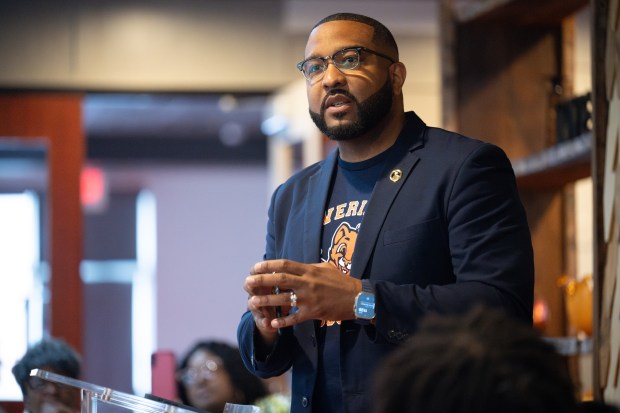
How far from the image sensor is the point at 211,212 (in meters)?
11.6

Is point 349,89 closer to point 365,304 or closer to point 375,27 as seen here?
point 375,27

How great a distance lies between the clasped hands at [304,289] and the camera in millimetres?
1549

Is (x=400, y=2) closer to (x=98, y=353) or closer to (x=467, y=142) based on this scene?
(x=467, y=142)

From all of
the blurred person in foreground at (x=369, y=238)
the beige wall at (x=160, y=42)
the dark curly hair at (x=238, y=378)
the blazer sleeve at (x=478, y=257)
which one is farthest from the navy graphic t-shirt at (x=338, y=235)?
the beige wall at (x=160, y=42)

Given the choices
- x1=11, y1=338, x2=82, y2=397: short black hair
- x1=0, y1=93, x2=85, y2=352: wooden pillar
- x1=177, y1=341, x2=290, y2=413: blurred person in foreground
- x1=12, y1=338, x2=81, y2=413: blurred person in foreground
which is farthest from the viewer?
x1=0, y1=93, x2=85, y2=352: wooden pillar

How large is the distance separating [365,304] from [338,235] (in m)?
0.27

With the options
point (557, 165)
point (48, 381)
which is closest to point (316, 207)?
point (48, 381)

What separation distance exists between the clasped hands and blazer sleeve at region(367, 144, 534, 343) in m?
0.06

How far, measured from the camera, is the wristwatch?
5.27 ft

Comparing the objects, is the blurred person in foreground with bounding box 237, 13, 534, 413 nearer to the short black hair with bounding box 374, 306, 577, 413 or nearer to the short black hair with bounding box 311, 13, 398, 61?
the short black hair with bounding box 311, 13, 398, 61

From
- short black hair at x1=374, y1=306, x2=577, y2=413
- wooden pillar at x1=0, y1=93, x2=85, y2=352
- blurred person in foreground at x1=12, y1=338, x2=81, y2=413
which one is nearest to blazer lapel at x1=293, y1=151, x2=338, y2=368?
blurred person in foreground at x1=12, y1=338, x2=81, y2=413

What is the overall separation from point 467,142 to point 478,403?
1.10 m

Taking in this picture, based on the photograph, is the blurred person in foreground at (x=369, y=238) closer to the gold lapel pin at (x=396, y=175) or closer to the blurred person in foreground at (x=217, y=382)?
the gold lapel pin at (x=396, y=175)

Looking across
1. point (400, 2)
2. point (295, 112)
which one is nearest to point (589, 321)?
point (295, 112)
